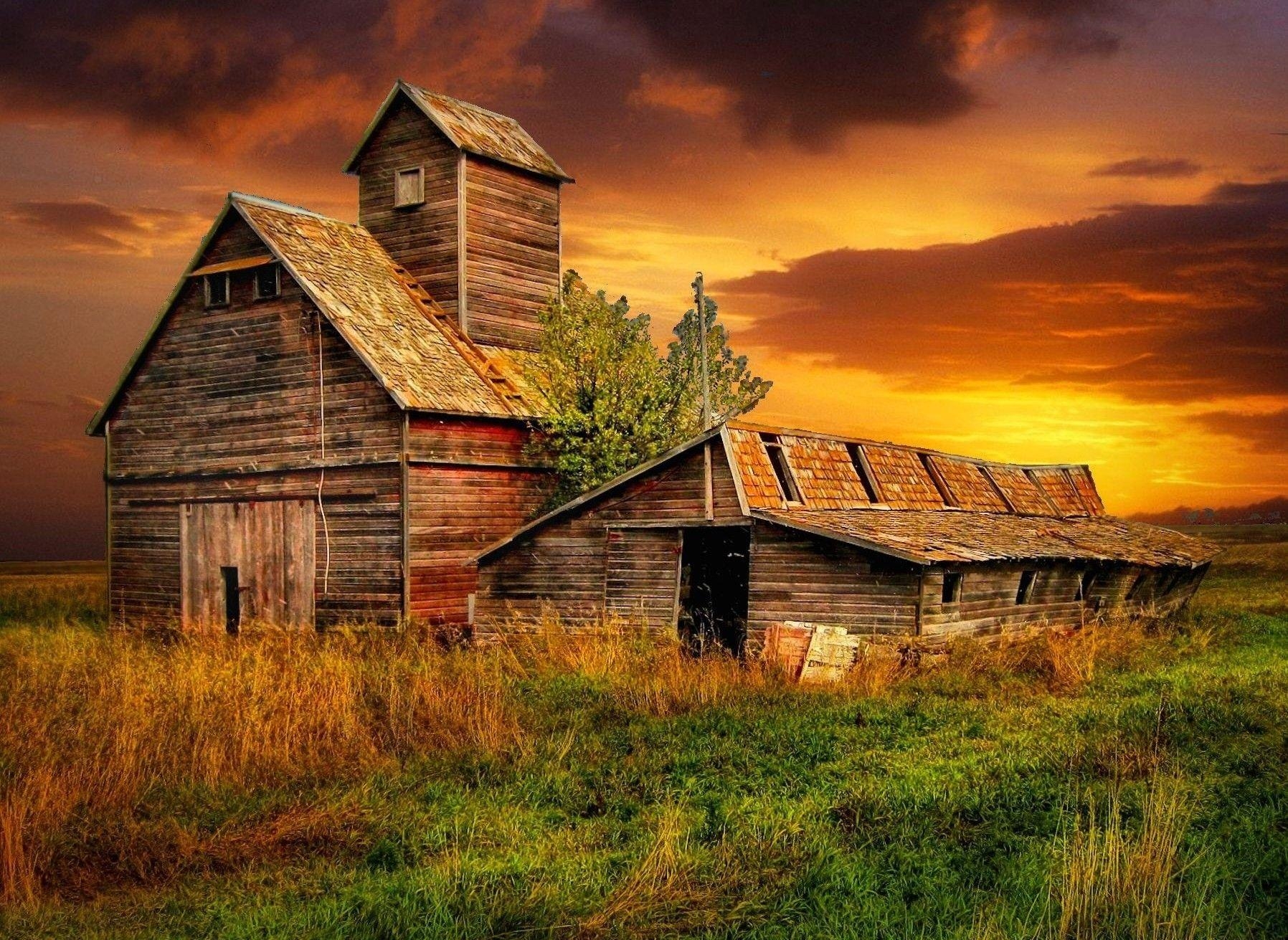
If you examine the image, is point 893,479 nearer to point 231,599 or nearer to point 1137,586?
point 1137,586

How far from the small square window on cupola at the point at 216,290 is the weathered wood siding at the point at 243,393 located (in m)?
0.21

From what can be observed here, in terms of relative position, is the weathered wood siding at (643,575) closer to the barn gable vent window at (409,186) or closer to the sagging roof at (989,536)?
the sagging roof at (989,536)

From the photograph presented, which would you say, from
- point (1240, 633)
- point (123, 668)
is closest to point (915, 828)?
point (123, 668)

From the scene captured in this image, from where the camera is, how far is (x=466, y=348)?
29812mm

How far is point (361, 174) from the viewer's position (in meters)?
33.0

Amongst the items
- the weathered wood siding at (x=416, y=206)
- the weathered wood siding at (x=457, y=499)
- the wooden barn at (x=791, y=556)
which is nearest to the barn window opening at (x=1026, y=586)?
the wooden barn at (x=791, y=556)

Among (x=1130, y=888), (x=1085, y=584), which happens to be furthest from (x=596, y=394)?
(x=1130, y=888)

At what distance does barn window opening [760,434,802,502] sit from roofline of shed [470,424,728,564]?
163cm

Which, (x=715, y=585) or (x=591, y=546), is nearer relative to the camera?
(x=591, y=546)

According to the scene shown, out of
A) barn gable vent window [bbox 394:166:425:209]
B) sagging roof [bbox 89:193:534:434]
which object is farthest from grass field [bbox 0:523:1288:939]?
barn gable vent window [bbox 394:166:425:209]

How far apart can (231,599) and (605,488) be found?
10757 mm

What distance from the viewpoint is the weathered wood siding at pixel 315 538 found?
26.0 metres

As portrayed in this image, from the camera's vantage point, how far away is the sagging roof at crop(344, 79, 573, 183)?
31500 millimetres

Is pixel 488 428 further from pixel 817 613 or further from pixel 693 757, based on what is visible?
pixel 693 757
